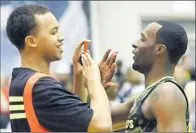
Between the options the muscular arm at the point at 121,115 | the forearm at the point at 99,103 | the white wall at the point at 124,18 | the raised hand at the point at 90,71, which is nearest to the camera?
the forearm at the point at 99,103

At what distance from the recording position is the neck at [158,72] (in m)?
3.03

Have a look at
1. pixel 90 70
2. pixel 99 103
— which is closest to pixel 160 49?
pixel 90 70

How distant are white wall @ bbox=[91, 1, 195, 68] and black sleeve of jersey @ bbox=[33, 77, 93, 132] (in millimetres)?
9049

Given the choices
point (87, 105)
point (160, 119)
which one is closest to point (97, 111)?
point (87, 105)

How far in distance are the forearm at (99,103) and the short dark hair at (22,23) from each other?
0.39 metres

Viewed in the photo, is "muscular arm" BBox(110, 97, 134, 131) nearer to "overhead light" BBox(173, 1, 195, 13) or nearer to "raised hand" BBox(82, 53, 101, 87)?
"raised hand" BBox(82, 53, 101, 87)

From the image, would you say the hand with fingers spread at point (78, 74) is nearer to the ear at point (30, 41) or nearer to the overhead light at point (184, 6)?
the ear at point (30, 41)

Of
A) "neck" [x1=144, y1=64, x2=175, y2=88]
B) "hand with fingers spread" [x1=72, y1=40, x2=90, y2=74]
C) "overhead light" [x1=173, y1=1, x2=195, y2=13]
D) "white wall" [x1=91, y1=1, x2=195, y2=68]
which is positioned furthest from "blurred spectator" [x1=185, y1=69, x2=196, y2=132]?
"overhead light" [x1=173, y1=1, x2=195, y2=13]

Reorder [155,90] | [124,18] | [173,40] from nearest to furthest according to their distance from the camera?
[155,90] < [173,40] < [124,18]

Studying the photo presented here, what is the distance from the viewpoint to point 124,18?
39.9ft

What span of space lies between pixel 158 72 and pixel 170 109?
0.36 metres

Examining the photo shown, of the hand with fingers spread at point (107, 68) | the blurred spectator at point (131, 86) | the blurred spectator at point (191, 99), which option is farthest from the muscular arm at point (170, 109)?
the blurred spectator at point (131, 86)

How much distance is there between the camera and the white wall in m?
11.8

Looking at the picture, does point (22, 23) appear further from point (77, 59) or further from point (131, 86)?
point (131, 86)
